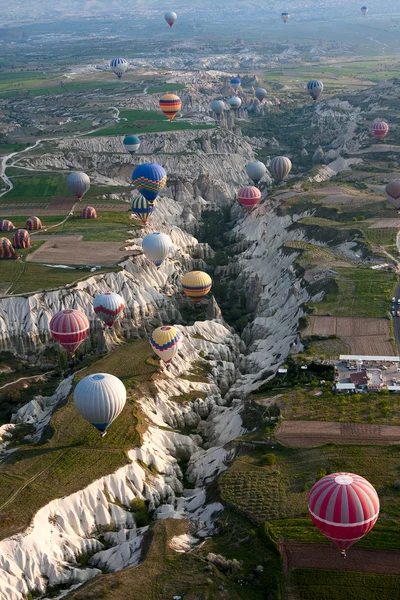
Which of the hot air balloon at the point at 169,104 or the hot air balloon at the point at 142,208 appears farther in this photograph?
the hot air balloon at the point at 169,104

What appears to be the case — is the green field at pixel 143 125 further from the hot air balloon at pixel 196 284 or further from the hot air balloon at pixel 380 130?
the hot air balloon at pixel 196 284

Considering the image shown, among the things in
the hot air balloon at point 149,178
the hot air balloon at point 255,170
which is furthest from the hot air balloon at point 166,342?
the hot air balloon at point 255,170

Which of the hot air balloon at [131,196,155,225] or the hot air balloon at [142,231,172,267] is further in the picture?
the hot air balloon at [131,196,155,225]

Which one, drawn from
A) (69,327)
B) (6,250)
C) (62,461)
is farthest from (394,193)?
(62,461)

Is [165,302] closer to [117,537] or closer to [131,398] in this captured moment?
[131,398]

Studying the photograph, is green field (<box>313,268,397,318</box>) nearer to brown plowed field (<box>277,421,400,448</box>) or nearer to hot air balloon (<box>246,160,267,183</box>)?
brown plowed field (<box>277,421,400,448</box>)

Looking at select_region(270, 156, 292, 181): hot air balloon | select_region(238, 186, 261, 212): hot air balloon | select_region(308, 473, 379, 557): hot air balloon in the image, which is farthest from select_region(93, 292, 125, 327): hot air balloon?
select_region(270, 156, 292, 181): hot air balloon
